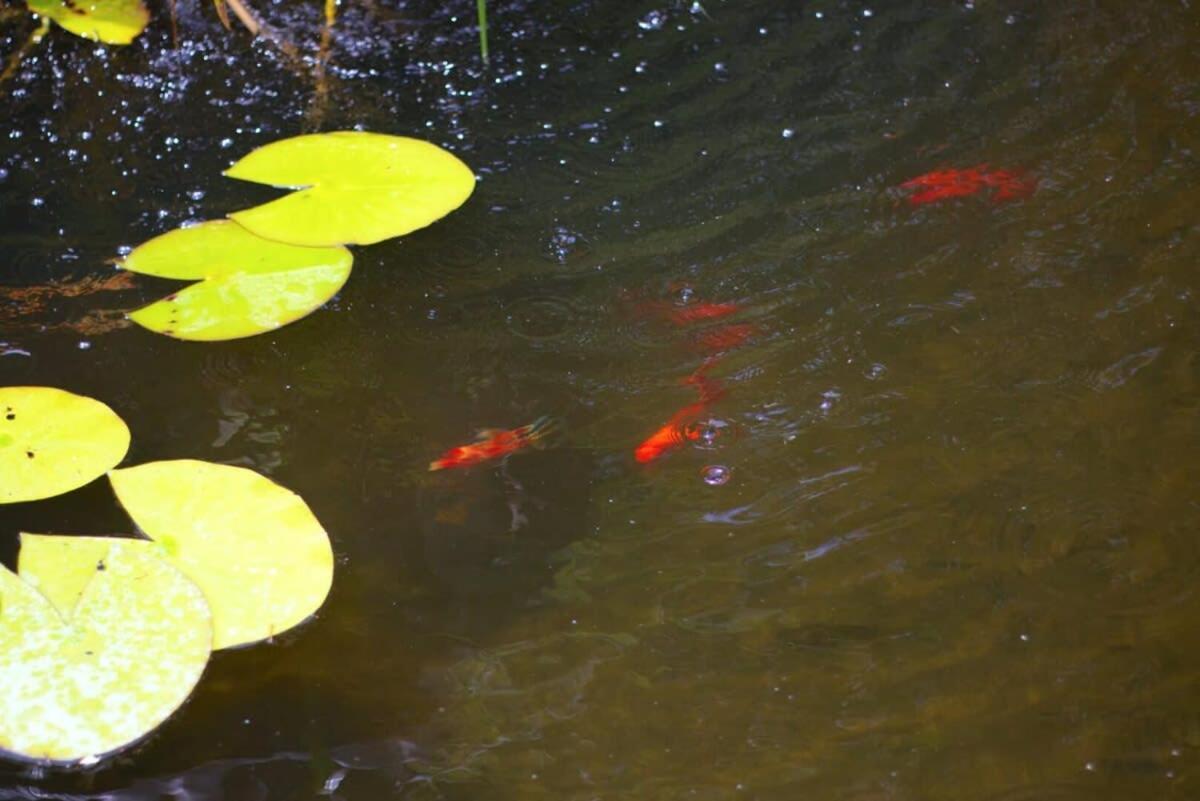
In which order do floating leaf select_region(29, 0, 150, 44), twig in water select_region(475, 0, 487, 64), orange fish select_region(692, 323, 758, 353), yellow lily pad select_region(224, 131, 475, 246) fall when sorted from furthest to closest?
floating leaf select_region(29, 0, 150, 44) → twig in water select_region(475, 0, 487, 64) → yellow lily pad select_region(224, 131, 475, 246) → orange fish select_region(692, 323, 758, 353)

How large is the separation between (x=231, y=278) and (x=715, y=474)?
2.52 feet

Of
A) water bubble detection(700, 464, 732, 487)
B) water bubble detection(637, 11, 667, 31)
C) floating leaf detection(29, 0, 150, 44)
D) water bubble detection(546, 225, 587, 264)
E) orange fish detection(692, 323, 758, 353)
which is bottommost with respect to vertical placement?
water bubble detection(700, 464, 732, 487)

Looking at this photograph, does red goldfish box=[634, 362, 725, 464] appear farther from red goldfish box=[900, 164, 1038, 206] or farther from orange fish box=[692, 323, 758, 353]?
red goldfish box=[900, 164, 1038, 206]

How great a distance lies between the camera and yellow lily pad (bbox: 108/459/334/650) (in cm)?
135

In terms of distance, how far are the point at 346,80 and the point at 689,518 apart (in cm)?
120

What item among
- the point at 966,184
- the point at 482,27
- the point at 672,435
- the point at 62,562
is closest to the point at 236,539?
the point at 62,562

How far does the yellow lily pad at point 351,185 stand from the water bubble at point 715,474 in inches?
23.7

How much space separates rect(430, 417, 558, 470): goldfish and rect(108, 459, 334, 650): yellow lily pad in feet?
0.67

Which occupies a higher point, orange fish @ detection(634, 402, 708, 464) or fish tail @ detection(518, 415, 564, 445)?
fish tail @ detection(518, 415, 564, 445)

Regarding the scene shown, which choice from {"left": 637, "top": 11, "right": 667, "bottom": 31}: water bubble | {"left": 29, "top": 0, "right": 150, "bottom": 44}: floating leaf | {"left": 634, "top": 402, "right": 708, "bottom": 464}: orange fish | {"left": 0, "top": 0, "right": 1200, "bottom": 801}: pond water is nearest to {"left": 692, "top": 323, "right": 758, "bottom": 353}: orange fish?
{"left": 0, "top": 0, "right": 1200, "bottom": 801}: pond water

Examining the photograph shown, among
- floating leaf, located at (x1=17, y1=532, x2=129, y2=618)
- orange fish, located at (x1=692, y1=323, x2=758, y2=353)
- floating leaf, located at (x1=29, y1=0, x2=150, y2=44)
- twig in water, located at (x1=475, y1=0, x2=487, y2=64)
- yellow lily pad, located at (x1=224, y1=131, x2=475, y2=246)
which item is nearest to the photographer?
floating leaf, located at (x1=17, y1=532, x2=129, y2=618)

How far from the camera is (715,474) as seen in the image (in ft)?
4.94

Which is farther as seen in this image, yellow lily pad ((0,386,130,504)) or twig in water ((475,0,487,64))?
twig in water ((475,0,487,64))

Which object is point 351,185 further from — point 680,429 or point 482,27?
point 680,429
